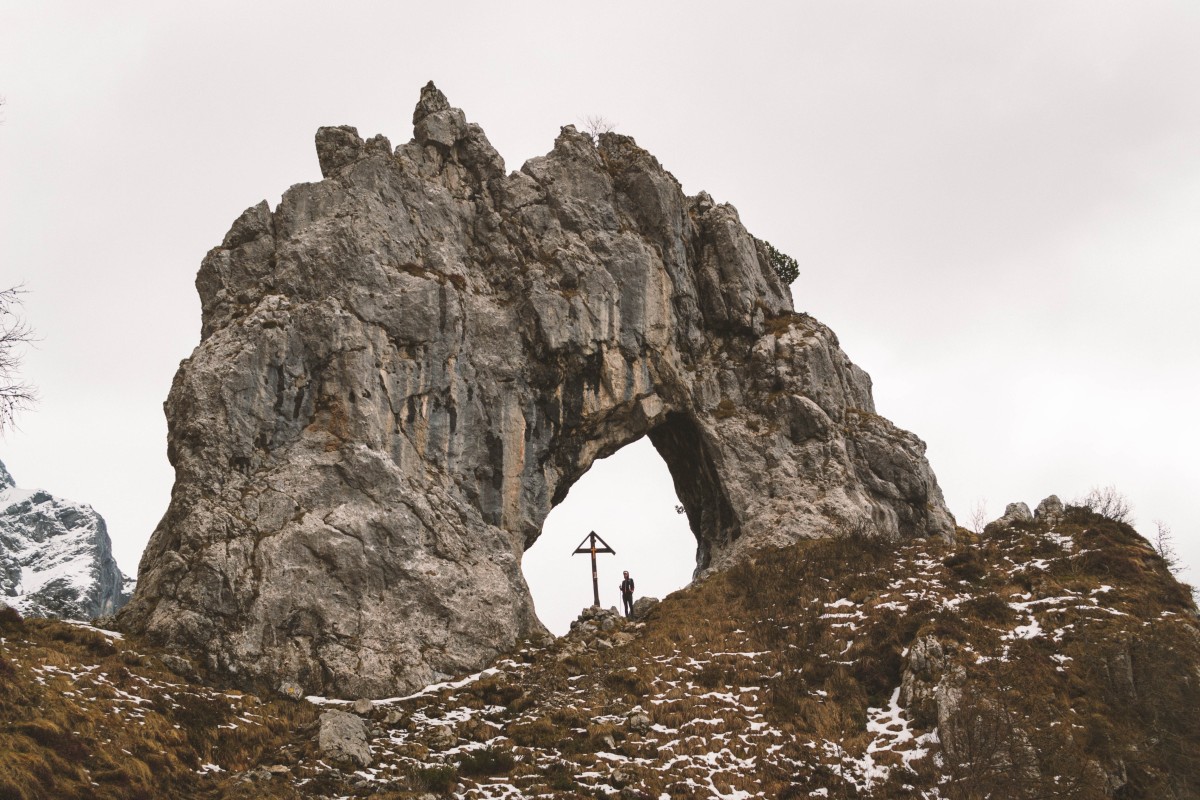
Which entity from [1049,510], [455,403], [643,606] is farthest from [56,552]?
[1049,510]

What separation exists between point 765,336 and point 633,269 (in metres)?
6.64

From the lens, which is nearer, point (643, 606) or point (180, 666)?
point (180, 666)

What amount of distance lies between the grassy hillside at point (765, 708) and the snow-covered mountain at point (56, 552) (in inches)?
3424

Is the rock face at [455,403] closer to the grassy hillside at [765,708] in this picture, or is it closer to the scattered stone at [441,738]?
the grassy hillside at [765,708]

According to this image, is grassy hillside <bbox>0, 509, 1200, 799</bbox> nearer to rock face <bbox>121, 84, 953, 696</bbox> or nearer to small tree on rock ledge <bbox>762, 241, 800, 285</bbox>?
rock face <bbox>121, 84, 953, 696</bbox>

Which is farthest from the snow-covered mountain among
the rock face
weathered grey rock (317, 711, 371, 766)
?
weathered grey rock (317, 711, 371, 766)

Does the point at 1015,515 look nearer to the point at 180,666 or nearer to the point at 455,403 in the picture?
the point at 455,403

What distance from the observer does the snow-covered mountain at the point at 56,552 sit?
342 ft

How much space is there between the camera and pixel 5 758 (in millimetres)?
14305

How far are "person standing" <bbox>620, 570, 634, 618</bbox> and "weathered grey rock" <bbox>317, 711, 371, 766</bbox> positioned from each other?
13711 millimetres

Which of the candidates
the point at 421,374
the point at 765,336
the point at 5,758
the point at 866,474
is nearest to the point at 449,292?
the point at 421,374

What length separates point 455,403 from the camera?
29.7 metres

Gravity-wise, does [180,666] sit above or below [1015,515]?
below

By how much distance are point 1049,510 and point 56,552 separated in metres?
125
